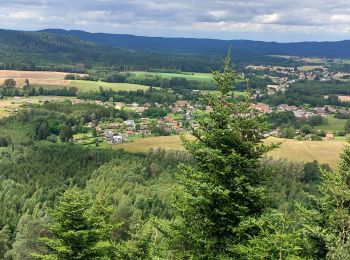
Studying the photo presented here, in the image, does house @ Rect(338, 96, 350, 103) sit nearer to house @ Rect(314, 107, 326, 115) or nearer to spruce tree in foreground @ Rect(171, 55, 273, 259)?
house @ Rect(314, 107, 326, 115)

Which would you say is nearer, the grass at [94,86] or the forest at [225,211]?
the forest at [225,211]

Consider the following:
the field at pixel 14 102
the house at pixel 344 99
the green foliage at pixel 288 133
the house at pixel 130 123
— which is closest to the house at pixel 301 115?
the green foliage at pixel 288 133

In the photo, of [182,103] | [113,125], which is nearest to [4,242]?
[113,125]

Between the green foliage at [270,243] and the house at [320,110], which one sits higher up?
the green foliage at [270,243]

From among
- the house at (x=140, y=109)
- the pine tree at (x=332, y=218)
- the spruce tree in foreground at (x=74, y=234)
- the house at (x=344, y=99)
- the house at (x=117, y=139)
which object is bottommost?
the house at (x=117, y=139)

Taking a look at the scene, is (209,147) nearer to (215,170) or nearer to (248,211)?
(215,170)

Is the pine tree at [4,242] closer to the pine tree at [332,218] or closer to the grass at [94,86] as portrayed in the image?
the pine tree at [332,218]

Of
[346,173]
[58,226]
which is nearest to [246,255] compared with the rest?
[346,173]
